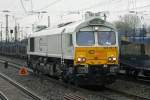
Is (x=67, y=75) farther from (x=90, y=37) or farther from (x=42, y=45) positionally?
(x=42, y=45)

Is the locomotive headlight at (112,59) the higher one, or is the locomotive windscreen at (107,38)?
the locomotive windscreen at (107,38)

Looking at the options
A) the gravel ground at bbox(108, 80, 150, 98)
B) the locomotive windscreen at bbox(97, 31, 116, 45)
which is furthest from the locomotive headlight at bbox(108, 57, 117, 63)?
the gravel ground at bbox(108, 80, 150, 98)

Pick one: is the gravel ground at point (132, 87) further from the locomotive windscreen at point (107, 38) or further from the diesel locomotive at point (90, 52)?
the locomotive windscreen at point (107, 38)

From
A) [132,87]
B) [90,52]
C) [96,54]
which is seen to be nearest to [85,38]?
[90,52]

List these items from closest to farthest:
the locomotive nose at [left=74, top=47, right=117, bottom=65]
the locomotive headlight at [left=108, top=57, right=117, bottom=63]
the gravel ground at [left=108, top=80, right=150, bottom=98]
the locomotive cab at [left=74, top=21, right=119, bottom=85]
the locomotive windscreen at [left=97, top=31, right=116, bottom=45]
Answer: the gravel ground at [left=108, top=80, right=150, bottom=98]
the locomotive cab at [left=74, top=21, right=119, bottom=85]
the locomotive nose at [left=74, top=47, right=117, bottom=65]
the locomotive headlight at [left=108, top=57, right=117, bottom=63]
the locomotive windscreen at [left=97, top=31, right=116, bottom=45]

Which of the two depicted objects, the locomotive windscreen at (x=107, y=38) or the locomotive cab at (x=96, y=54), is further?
the locomotive windscreen at (x=107, y=38)

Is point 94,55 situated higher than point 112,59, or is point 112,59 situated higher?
point 94,55

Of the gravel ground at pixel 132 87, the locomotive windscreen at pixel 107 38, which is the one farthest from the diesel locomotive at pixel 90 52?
the gravel ground at pixel 132 87

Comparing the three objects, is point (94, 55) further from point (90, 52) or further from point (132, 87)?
point (132, 87)

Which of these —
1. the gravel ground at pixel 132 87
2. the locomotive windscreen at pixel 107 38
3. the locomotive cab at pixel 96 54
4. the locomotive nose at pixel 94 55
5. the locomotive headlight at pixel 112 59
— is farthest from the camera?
the locomotive windscreen at pixel 107 38

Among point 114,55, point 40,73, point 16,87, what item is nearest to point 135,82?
point 114,55

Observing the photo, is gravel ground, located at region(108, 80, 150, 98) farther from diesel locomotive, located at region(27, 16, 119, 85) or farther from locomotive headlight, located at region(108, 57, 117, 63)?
locomotive headlight, located at region(108, 57, 117, 63)

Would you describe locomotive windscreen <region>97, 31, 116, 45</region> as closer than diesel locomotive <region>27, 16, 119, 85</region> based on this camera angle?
No

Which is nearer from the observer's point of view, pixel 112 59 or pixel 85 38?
pixel 112 59
